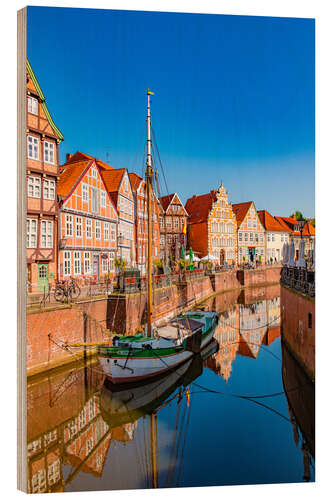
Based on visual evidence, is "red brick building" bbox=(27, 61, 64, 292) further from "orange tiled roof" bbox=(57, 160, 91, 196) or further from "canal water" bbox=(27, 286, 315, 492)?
"canal water" bbox=(27, 286, 315, 492)

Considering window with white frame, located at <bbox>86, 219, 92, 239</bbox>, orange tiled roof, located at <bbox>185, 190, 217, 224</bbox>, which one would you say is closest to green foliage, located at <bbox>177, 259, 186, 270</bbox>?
orange tiled roof, located at <bbox>185, 190, 217, 224</bbox>

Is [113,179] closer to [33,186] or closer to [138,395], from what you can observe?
[33,186]

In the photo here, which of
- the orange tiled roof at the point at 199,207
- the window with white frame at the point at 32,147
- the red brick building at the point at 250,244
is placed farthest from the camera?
the red brick building at the point at 250,244

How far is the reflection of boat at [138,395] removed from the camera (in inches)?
222

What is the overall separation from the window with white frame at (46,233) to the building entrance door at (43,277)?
0.42 metres

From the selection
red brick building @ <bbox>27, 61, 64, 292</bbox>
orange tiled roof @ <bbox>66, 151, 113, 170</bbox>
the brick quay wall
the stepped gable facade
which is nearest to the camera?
red brick building @ <bbox>27, 61, 64, 292</bbox>

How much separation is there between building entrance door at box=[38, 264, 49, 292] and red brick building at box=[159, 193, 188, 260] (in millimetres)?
3181

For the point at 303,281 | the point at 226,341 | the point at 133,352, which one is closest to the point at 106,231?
the point at 133,352

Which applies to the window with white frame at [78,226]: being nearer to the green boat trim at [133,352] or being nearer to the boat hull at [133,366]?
the green boat trim at [133,352]

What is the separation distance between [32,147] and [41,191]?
0.77 m

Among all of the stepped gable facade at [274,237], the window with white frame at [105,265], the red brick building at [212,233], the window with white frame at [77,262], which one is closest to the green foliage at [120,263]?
the window with white frame at [105,265]

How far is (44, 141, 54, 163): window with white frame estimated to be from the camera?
5340 millimetres

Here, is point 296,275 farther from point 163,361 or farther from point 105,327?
point 105,327

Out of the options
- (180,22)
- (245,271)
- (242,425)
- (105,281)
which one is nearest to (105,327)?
(105,281)
